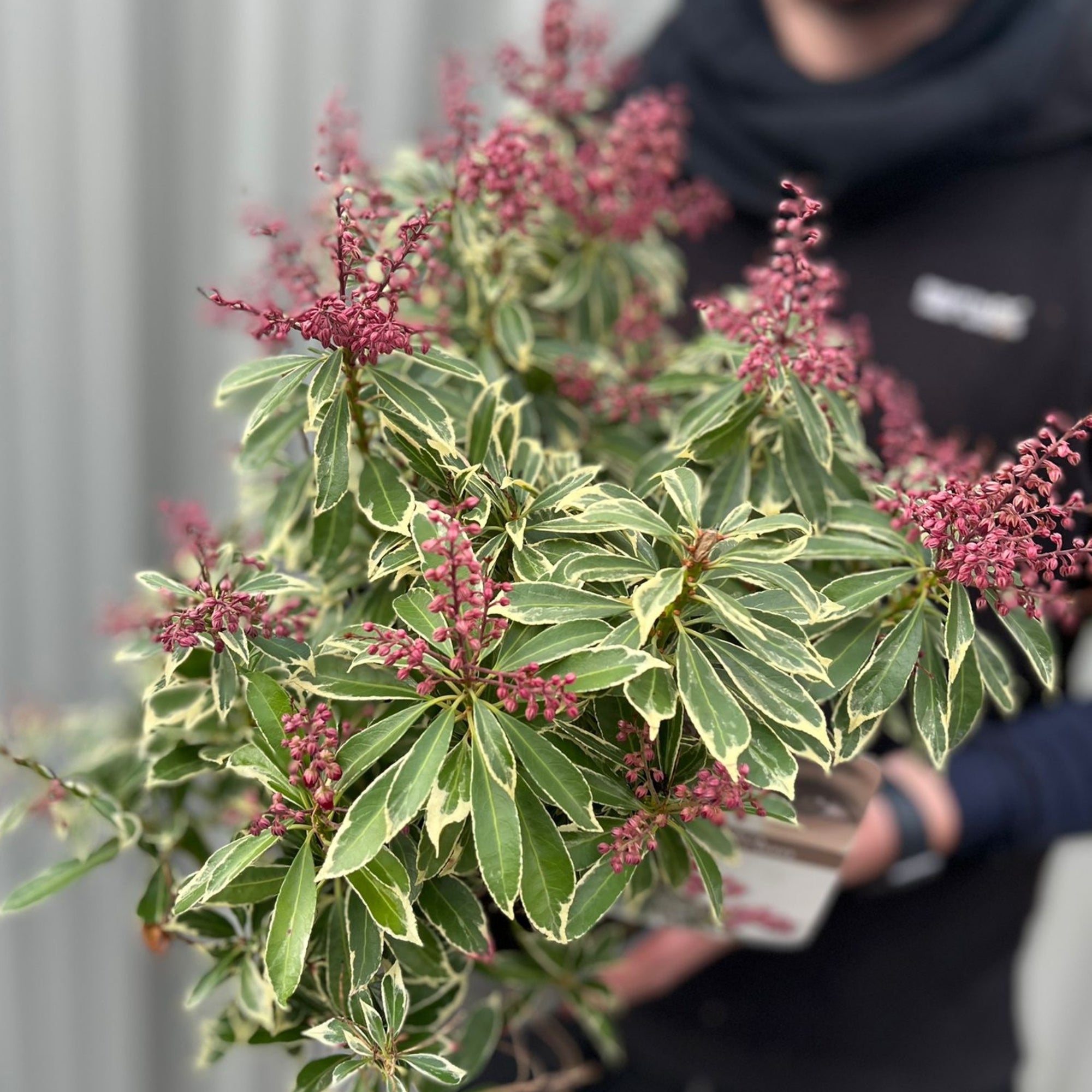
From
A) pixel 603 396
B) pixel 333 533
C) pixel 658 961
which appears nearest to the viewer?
pixel 333 533

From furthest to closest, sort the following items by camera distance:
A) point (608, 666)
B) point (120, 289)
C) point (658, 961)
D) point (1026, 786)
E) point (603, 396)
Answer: point (120, 289)
point (1026, 786)
point (658, 961)
point (603, 396)
point (608, 666)

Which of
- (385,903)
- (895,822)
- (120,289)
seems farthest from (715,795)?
(120,289)

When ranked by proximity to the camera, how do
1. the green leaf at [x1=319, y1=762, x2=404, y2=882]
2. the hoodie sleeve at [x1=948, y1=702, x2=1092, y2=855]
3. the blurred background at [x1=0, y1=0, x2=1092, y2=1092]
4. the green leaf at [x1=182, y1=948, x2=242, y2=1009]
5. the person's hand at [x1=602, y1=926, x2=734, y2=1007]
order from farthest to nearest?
1. the blurred background at [x1=0, y1=0, x2=1092, y2=1092]
2. the hoodie sleeve at [x1=948, y1=702, x2=1092, y2=855]
3. the person's hand at [x1=602, y1=926, x2=734, y2=1007]
4. the green leaf at [x1=182, y1=948, x2=242, y2=1009]
5. the green leaf at [x1=319, y1=762, x2=404, y2=882]

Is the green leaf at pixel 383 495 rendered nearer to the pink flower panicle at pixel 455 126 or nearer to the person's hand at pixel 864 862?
the pink flower panicle at pixel 455 126

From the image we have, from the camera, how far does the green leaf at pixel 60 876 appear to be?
49 centimetres

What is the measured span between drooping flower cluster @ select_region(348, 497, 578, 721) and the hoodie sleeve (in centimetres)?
67

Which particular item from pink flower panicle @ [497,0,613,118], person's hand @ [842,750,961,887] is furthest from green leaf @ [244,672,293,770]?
person's hand @ [842,750,961,887]

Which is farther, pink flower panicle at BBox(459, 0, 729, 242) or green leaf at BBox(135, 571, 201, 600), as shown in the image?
pink flower panicle at BBox(459, 0, 729, 242)

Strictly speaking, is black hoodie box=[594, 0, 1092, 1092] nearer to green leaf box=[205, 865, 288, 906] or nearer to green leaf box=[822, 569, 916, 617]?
green leaf box=[822, 569, 916, 617]

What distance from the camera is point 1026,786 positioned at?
2.98 feet

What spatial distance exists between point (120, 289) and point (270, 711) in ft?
3.32

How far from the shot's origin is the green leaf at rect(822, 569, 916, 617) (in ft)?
1.31

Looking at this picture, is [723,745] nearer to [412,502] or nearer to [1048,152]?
[412,502]

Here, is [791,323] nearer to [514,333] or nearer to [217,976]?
[514,333]
